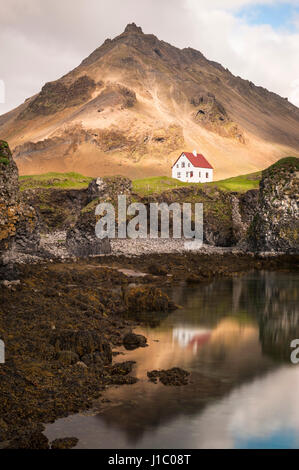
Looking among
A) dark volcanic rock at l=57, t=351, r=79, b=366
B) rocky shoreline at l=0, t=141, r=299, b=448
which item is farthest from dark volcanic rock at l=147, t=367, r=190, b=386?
dark volcanic rock at l=57, t=351, r=79, b=366

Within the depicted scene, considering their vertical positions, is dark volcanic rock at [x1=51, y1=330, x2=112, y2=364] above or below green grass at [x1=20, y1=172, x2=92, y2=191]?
below

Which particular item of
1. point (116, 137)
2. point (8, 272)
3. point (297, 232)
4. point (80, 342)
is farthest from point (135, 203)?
point (116, 137)

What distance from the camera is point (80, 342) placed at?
62.2 feet

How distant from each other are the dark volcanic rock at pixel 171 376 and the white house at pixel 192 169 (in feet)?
322

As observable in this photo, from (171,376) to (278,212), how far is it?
45983 millimetres

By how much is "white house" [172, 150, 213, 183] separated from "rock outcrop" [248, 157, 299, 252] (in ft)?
174

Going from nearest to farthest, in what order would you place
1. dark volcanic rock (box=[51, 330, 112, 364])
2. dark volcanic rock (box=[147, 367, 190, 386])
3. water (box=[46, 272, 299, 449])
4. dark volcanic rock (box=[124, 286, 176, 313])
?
water (box=[46, 272, 299, 449]) < dark volcanic rock (box=[147, 367, 190, 386]) < dark volcanic rock (box=[51, 330, 112, 364]) < dark volcanic rock (box=[124, 286, 176, 313])

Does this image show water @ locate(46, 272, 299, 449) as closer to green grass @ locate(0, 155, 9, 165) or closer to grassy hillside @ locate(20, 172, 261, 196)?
green grass @ locate(0, 155, 9, 165)

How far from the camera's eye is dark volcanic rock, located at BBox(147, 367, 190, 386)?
17.2m

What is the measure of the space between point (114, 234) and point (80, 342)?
4126 cm

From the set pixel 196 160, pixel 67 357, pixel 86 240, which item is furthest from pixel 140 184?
pixel 67 357

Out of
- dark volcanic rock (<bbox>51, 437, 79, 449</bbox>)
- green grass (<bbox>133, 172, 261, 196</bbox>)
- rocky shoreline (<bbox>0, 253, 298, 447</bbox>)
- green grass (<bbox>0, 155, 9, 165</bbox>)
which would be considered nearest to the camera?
dark volcanic rock (<bbox>51, 437, 79, 449</bbox>)

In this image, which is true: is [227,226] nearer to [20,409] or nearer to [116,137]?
[20,409]

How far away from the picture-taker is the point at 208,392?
54.0 ft
